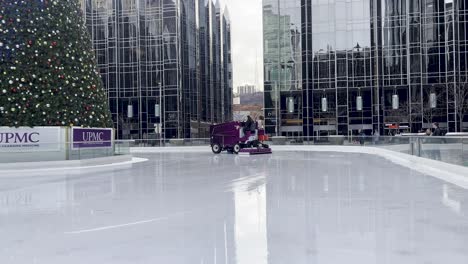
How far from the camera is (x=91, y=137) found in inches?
699

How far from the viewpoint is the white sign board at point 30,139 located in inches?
615

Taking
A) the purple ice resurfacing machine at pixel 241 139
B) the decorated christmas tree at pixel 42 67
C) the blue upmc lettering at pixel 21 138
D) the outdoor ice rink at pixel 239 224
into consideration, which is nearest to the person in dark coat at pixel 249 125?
the purple ice resurfacing machine at pixel 241 139

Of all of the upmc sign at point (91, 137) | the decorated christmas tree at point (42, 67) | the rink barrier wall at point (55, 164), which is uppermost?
the decorated christmas tree at point (42, 67)

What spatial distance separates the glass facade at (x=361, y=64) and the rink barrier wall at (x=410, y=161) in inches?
629

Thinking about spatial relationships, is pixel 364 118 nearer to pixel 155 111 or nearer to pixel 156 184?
pixel 155 111

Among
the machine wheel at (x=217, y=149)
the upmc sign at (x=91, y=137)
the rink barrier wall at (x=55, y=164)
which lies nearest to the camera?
the rink barrier wall at (x=55, y=164)

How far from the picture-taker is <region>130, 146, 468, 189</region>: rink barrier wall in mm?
10984

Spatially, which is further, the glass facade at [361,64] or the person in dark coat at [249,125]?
the glass facade at [361,64]

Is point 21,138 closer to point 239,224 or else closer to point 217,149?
point 239,224

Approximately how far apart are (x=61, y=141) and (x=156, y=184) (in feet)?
25.6

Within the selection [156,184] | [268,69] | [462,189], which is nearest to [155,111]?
[268,69]

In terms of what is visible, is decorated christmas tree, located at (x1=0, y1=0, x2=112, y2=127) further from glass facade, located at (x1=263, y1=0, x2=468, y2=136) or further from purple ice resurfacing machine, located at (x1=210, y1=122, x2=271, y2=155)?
glass facade, located at (x1=263, y1=0, x2=468, y2=136)

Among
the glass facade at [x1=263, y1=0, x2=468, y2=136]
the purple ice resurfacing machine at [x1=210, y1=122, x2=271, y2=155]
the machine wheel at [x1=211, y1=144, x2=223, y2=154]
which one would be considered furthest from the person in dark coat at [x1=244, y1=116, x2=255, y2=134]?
the glass facade at [x1=263, y1=0, x2=468, y2=136]

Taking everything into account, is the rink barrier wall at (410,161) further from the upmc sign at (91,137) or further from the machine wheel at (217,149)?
the upmc sign at (91,137)
